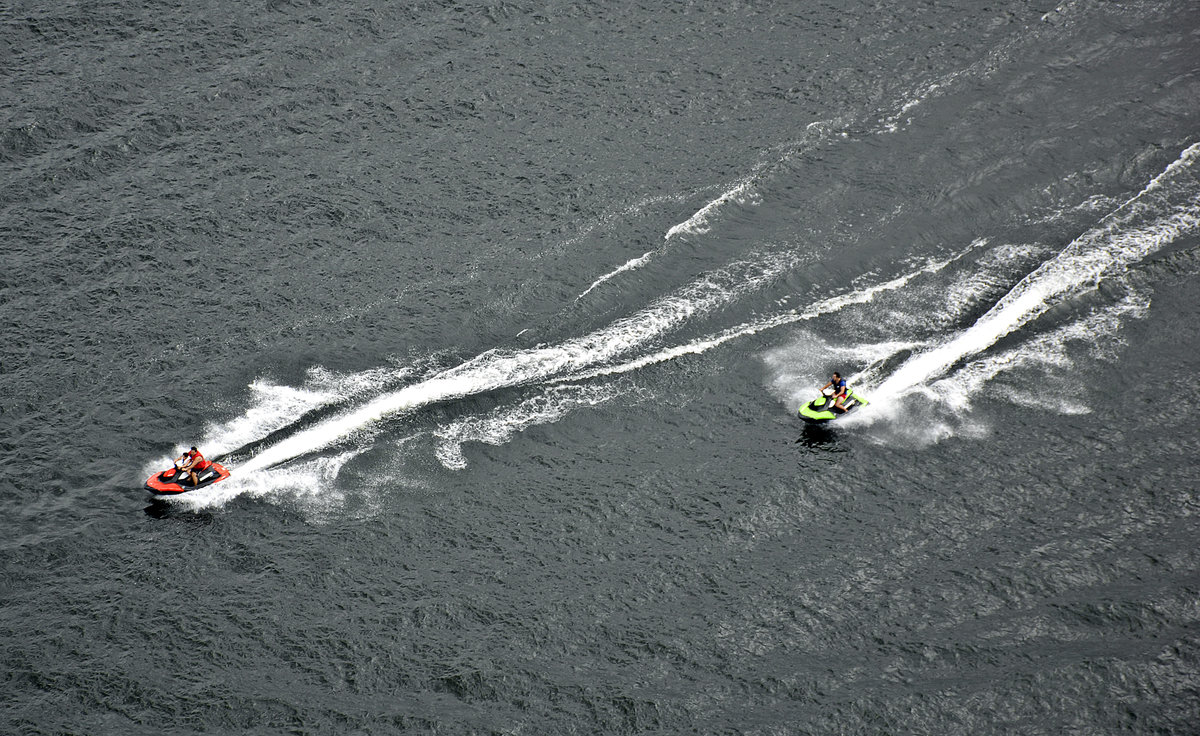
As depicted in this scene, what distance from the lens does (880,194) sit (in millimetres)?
94125

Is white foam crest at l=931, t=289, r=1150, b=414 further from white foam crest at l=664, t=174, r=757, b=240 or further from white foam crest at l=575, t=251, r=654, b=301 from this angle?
white foam crest at l=575, t=251, r=654, b=301

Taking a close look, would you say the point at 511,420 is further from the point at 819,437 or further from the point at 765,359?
the point at 819,437

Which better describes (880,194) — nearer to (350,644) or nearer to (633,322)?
(633,322)

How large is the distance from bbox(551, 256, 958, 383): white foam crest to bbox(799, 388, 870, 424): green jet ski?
8.25 meters

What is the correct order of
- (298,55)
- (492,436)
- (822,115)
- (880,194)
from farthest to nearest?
(298,55), (822,115), (880,194), (492,436)

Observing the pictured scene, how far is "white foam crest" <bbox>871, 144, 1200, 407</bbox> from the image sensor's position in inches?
3221

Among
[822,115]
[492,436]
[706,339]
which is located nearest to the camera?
[492,436]

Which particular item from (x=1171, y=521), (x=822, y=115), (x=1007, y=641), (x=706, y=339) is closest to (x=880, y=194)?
(x=822, y=115)

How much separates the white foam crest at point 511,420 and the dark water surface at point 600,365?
391mm

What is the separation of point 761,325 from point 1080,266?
24.5m

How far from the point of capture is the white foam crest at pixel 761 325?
8162 centimetres

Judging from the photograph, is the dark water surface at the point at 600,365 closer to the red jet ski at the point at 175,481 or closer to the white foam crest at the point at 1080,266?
the white foam crest at the point at 1080,266

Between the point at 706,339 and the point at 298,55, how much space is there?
49.5m

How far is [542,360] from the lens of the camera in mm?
82125
